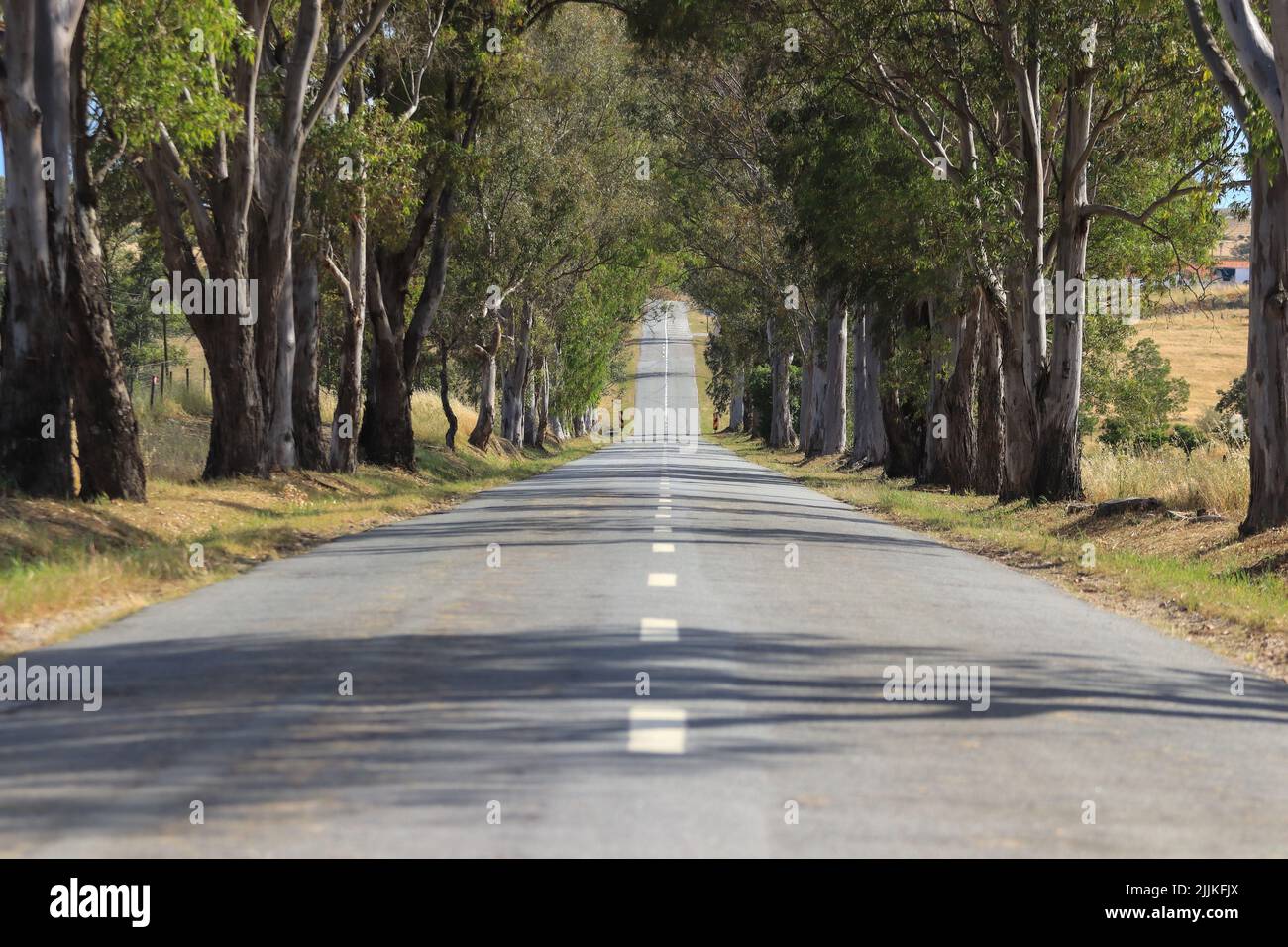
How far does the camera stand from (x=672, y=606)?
12.9 metres

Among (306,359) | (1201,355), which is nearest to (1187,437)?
(306,359)

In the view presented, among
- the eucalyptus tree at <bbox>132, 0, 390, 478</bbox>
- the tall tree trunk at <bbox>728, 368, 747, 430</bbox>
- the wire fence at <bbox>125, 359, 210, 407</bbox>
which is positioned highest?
the eucalyptus tree at <bbox>132, 0, 390, 478</bbox>

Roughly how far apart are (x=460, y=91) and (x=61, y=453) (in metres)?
19.6

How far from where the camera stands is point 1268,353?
19391mm

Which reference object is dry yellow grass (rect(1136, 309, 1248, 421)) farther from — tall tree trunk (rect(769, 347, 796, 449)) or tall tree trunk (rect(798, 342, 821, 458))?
tall tree trunk (rect(798, 342, 821, 458))

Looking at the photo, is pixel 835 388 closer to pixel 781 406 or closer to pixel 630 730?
pixel 781 406

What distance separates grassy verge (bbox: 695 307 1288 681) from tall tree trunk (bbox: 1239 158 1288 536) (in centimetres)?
54

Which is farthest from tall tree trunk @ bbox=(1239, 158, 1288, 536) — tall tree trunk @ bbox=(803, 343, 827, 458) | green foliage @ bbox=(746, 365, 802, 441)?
green foliage @ bbox=(746, 365, 802, 441)

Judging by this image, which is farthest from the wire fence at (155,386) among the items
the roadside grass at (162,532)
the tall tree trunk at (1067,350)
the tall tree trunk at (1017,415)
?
the tall tree trunk at (1067,350)

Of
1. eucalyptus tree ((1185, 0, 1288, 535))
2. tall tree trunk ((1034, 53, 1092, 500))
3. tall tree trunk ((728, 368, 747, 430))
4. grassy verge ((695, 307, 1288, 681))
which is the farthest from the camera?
tall tree trunk ((728, 368, 747, 430))

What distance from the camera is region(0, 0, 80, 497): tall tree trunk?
707 inches

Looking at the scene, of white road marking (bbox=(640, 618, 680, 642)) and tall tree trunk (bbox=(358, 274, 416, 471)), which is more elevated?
tall tree trunk (bbox=(358, 274, 416, 471))
